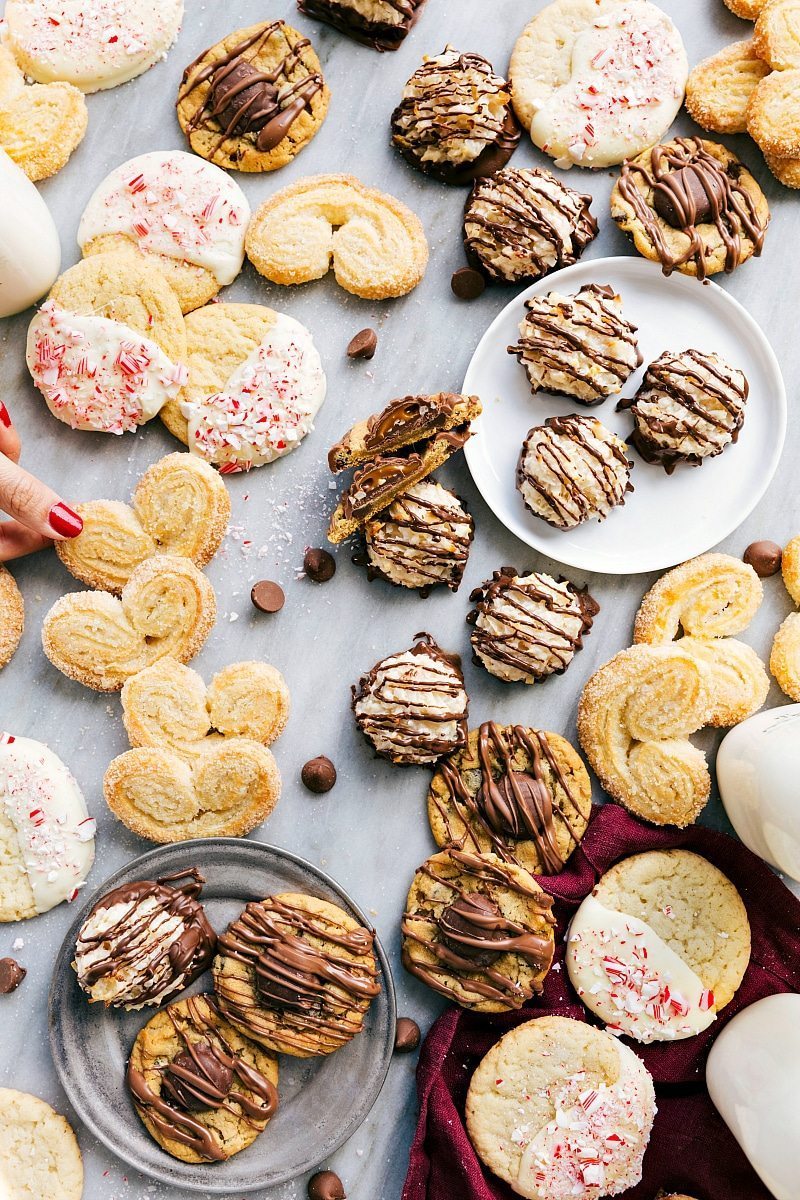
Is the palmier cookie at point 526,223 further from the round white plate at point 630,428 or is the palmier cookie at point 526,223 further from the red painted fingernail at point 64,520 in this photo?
the red painted fingernail at point 64,520

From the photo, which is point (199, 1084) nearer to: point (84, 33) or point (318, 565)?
point (318, 565)

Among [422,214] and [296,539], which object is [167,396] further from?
[422,214]

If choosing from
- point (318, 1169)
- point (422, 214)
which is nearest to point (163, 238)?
point (422, 214)

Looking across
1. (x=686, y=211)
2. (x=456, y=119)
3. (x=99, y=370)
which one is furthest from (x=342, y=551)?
(x=686, y=211)

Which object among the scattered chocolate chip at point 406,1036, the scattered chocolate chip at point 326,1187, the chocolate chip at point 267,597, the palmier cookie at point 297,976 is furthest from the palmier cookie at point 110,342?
the scattered chocolate chip at point 326,1187

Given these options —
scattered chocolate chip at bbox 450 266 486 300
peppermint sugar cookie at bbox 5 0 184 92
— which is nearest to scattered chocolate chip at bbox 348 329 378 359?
scattered chocolate chip at bbox 450 266 486 300
